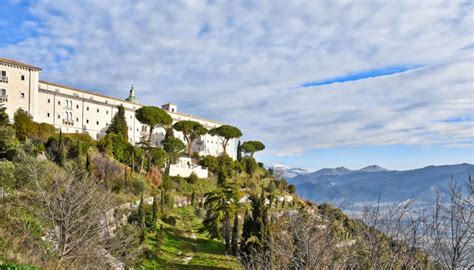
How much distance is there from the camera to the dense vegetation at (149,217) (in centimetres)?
1117

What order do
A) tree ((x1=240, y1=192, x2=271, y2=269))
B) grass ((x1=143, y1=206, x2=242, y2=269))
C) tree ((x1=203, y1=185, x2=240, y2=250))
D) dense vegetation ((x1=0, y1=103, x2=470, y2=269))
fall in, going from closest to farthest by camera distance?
dense vegetation ((x1=0, y1=103, x2=470, y2=269)) < grass ((x1=143, y1=206, x2=242, y2=269)) < tree ((x1=240, y1=192, x2=271, y2=269)) < tree ((x1=203, y1=185, x2=240, y2=250))

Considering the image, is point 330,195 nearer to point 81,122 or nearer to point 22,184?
point 22,184

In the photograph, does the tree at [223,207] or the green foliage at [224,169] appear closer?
the tree at [223,207]

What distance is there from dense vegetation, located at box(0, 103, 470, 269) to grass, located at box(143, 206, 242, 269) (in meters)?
0.11

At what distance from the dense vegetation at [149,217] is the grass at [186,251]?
106 mm

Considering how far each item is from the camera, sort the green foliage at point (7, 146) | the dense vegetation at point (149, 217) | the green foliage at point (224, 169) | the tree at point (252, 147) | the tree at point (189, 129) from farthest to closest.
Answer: the tree at point (252, 147)
the tree at point (189, 129)
the green foliage at point (224, 169)
the green foliage at point (7, 146)
the dense vegetation at point (149, 217)

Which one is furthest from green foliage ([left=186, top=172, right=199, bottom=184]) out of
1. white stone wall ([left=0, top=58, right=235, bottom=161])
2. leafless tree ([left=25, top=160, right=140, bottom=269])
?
leafless tree ([left=25, top=160, right=140, bottom=269])

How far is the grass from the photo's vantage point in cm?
A: 2148

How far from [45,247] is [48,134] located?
26727 millimetres

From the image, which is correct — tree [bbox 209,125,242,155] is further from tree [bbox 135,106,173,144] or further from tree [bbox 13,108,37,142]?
tree [bbox 13,108,37,142]

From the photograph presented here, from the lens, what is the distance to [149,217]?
26.3m

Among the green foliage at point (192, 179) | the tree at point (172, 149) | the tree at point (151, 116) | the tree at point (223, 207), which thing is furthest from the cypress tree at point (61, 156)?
the tree at point (151, 116)

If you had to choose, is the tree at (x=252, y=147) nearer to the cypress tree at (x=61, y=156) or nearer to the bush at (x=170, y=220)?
the bush at (x=170, y=220)

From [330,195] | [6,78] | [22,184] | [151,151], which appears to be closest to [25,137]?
[6,78]
